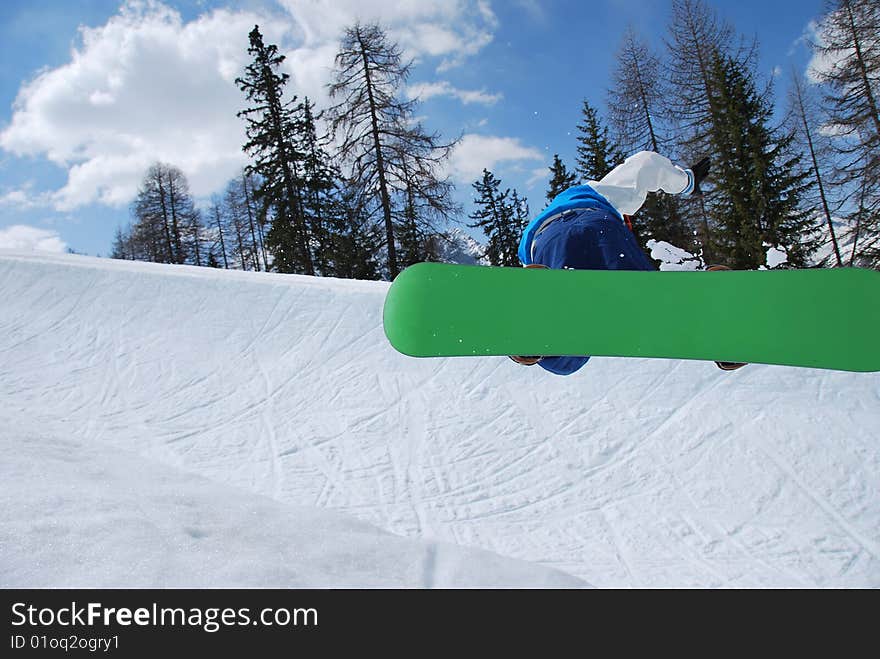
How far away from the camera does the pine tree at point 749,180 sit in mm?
14719

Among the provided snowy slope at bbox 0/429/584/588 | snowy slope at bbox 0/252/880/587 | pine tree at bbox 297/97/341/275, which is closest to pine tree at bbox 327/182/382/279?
pine tree at bbox 297/97/341/275

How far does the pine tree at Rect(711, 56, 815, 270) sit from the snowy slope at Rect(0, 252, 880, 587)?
37.0ft

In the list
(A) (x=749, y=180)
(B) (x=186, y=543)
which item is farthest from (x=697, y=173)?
(A) (x=749, y=180)

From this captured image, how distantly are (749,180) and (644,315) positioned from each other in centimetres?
1570

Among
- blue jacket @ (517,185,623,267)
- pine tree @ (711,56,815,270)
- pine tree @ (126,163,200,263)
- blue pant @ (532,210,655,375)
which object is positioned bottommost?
blue pant @ (532,210,655,375)

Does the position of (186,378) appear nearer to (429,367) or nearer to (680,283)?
(429,367)

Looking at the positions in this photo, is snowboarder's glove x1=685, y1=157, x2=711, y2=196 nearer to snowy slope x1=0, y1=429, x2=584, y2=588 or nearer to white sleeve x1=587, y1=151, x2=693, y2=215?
white sleeve x1=587, y1=151, x2=693, y2=215

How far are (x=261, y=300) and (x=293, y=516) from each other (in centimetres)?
494

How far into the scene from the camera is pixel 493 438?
4.85m

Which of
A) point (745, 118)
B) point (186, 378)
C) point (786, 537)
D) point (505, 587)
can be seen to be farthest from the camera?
point (745, 118)

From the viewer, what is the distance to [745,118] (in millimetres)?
15641

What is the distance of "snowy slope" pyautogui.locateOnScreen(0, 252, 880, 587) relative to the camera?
366cm

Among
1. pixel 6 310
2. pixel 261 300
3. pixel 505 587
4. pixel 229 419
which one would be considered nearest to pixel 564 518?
pixel 505 587

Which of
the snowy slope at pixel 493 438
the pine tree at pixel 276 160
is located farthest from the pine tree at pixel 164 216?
the snowy slope at pixel 493 438
